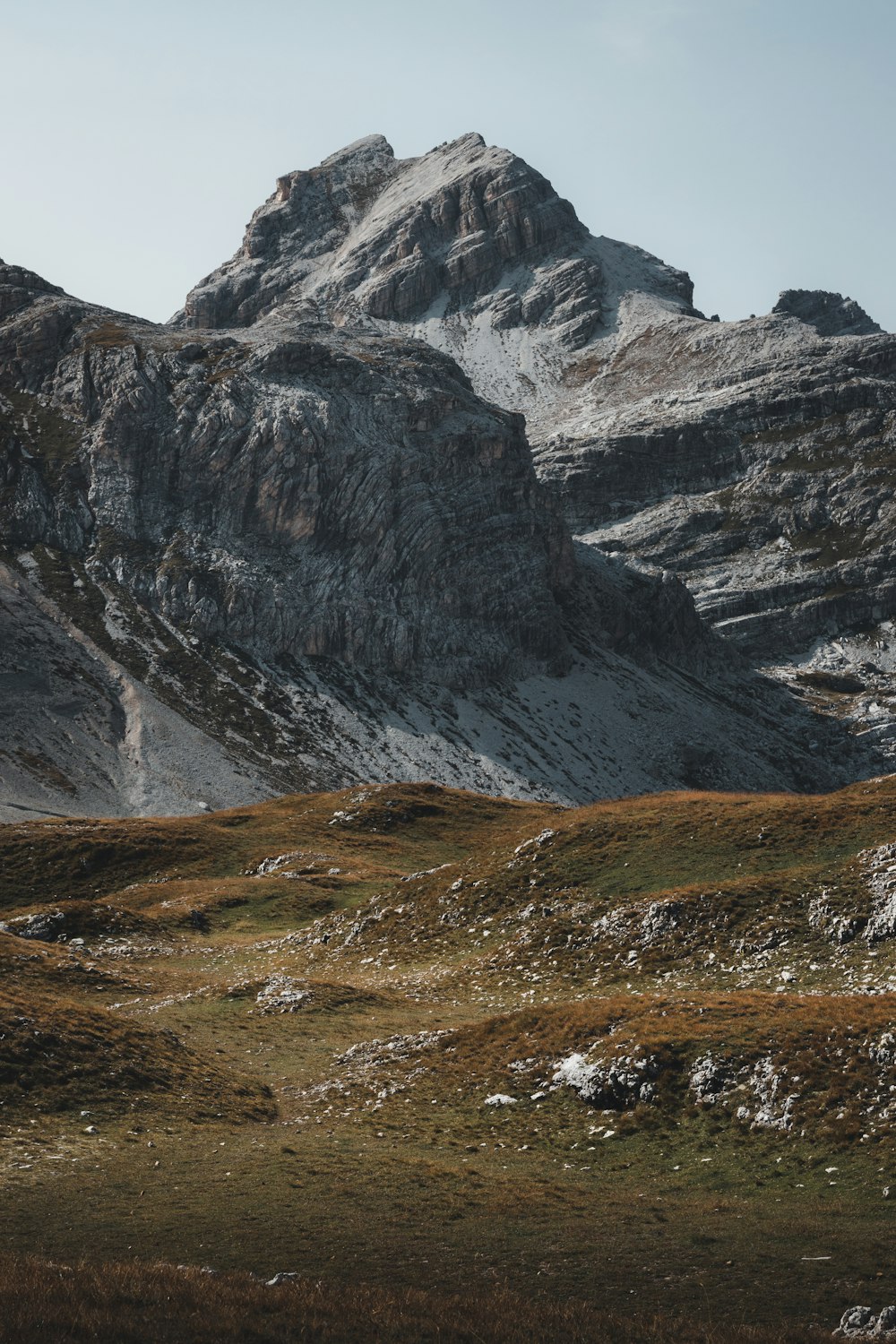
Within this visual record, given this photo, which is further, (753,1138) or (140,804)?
(140,804)

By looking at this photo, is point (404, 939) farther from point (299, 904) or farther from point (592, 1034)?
point (592, 1034)

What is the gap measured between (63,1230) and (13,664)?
6646 inches

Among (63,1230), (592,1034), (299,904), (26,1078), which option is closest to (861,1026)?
(592,1034)

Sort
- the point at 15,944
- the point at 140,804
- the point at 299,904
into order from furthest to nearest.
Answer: the point at 140,804, the point at 299,904, the point at 15,944

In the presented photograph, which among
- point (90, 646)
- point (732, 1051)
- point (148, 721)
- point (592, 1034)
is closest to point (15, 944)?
point (592, 1034)

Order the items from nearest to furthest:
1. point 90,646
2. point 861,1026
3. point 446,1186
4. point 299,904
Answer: point 446,1186 < point 861,1026 < point 299,904 < point 90,646

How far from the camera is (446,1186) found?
23.3 m

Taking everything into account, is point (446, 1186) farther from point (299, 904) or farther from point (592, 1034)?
point (299, 904)

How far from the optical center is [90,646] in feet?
628

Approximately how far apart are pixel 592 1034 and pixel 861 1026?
7.36 m

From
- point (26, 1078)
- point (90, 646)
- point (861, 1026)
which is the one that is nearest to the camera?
point (861, 1026)

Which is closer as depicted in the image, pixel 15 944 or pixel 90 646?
pixel 15 944

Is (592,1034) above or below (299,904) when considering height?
above

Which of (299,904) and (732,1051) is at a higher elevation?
(732,1051)
